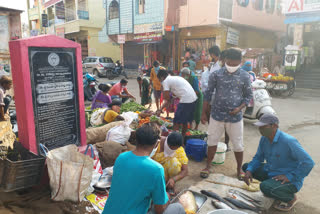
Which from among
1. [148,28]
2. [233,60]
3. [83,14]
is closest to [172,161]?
[233,60]

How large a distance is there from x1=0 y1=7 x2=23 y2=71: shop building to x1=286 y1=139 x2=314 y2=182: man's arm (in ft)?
28.8

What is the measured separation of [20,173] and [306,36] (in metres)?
19.4

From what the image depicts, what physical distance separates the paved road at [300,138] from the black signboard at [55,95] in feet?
6.42

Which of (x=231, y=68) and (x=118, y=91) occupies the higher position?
(x=231, y=68)

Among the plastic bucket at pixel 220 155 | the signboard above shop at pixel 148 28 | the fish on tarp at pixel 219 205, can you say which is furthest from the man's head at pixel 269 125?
the signboard above shop at pixel 148 28

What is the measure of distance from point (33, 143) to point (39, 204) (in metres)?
0.82

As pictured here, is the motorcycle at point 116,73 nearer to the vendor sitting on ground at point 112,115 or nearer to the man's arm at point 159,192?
the vendor sitting on ground at point 112,115

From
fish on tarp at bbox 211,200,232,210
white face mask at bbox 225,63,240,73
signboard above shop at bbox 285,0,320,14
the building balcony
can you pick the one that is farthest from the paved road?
the building balcony

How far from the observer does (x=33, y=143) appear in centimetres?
326

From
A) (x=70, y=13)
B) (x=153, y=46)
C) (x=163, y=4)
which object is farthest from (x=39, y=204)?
(x=70, y=13)

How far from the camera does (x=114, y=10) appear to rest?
71.5 ft

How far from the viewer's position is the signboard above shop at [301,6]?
14.0 meters

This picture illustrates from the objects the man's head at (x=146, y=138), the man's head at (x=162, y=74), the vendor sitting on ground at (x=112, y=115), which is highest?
the man's head at (x=162, y=74)

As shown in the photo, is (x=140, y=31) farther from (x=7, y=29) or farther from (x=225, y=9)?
(x=7, y=29)
